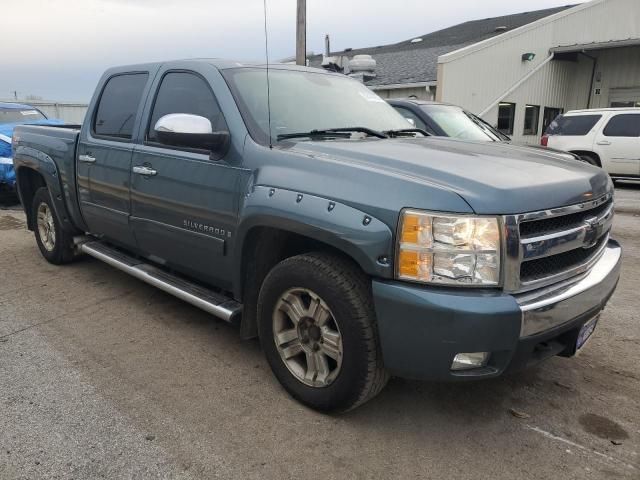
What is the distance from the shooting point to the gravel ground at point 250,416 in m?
2.45

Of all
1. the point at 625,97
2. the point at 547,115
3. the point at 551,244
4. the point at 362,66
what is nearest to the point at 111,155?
the point at 551,244

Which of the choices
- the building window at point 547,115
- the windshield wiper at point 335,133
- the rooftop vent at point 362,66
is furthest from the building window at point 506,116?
the windshield wiper at point 335,133

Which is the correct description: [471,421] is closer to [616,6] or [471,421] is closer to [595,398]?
[595,398]

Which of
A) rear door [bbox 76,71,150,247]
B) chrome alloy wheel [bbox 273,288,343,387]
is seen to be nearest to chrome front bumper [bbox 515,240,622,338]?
chrome alloy wheel [bbox 273,288,343,387]

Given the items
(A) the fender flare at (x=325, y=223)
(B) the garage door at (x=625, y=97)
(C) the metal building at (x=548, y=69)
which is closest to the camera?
(A) the fender flare at (x=325, y=223)

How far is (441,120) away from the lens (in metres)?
6.96

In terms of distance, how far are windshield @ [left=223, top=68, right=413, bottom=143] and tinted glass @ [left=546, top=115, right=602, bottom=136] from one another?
32.8 feet

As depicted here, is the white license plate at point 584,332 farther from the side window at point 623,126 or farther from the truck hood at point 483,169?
the side window at point 623,126

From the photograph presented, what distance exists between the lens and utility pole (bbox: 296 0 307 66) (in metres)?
12.2

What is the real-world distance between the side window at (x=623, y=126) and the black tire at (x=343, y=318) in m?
11.6

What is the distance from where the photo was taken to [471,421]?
111 inches

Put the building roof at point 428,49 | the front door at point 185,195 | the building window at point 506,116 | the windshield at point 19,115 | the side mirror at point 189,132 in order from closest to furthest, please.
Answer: the side mirror at point 189,132
the front door at point 185,195
the windshield at point 19,115
the building roof at point 428,49
the building window at point 506,116

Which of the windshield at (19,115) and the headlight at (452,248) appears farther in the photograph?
the windshield at (19,115)

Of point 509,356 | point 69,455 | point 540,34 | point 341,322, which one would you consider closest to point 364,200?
point 341,322
